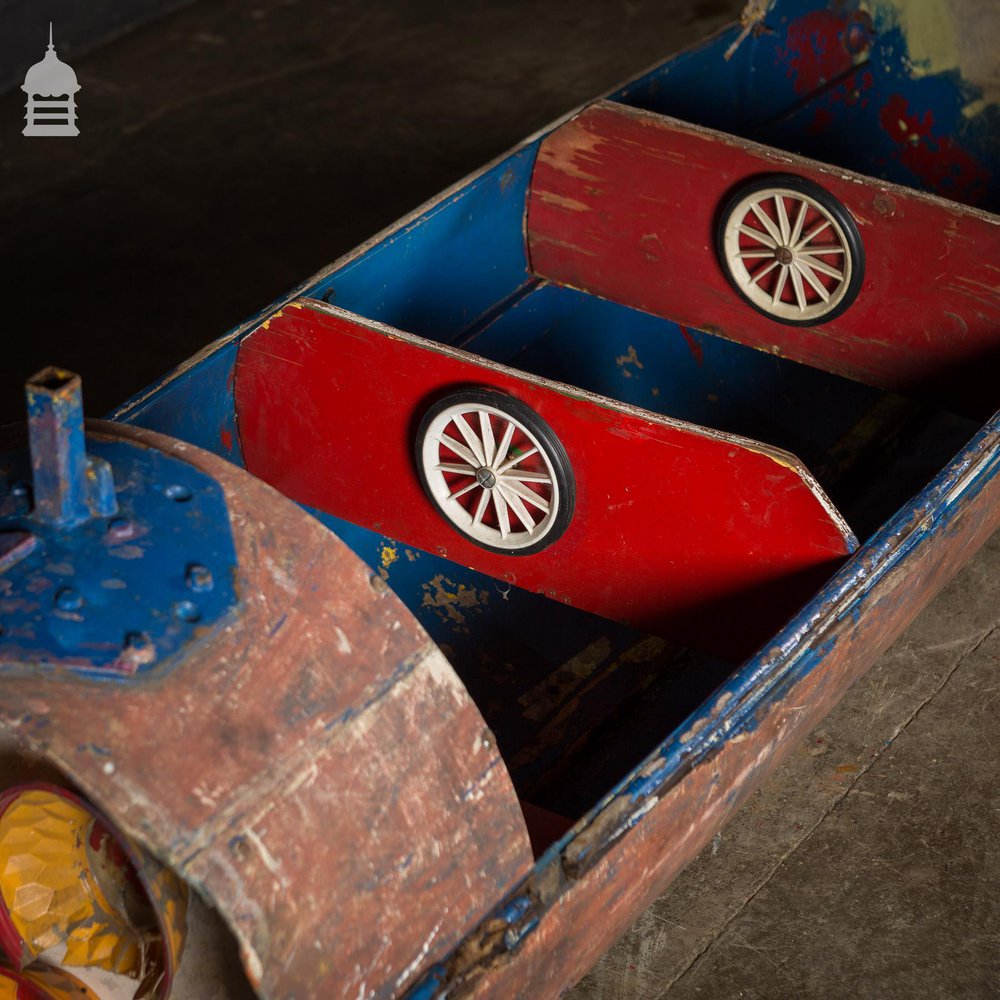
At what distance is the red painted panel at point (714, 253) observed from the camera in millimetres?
3438

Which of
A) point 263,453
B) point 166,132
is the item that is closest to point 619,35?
point 166,132

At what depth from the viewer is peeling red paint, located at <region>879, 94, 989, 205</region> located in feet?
14.7

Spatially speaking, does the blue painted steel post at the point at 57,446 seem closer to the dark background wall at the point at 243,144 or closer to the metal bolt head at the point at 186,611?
the metal bolt head at the point at 186,611

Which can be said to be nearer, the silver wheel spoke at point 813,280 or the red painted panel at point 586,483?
the red painted panel at point 586,483

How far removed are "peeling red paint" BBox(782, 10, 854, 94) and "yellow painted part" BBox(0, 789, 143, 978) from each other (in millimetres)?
3332

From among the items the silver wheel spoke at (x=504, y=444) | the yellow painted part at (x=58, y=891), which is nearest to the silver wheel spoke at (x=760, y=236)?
the silver wheel spoke at (x=504, y=444)

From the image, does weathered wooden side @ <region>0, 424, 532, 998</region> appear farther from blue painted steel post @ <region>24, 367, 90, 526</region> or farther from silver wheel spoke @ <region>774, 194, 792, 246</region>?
silver wheel spoke @ <region>774, 194, 792, 246</region>

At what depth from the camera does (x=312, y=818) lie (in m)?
1.86

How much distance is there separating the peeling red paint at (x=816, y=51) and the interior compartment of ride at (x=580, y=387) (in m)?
0.16

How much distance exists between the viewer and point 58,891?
2.07 m

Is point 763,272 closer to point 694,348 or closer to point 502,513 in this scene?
point 694,348

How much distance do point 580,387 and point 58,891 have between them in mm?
2068

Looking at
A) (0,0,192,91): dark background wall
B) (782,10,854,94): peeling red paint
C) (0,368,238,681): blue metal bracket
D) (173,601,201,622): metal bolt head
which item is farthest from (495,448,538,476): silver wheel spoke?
(0,0,192,91): dark background wall

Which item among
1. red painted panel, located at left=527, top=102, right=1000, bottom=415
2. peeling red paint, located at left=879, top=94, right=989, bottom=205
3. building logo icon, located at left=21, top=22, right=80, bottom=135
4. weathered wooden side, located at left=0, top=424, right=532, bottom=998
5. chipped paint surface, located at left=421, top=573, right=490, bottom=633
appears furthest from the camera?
building logo icon, located at left=21, top=22, right=80, bottom=135
